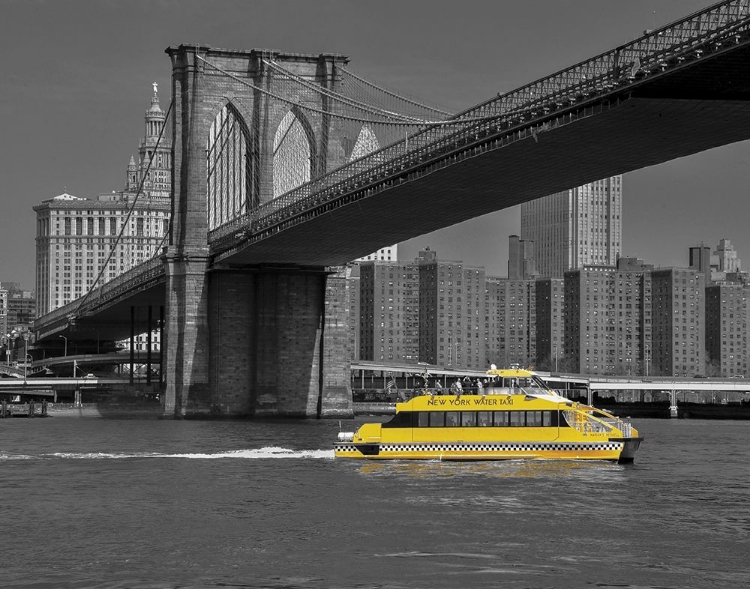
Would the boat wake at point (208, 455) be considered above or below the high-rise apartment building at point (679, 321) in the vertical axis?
below

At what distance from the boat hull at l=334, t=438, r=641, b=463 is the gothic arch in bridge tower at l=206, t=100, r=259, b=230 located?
44192mm

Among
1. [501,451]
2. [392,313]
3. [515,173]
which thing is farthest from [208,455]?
[392,313]

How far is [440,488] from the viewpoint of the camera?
38.3 m

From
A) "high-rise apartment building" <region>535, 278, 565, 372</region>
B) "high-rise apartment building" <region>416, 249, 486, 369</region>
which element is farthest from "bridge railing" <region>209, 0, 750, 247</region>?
"high-rise apartment building" <region>535, 278, 565, 372</region>

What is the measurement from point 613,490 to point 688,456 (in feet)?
48.4

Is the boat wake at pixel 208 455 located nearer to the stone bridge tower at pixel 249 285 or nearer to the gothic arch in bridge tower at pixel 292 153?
the stone bridge tower at pixel 249 285

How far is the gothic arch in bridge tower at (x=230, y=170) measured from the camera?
290ft

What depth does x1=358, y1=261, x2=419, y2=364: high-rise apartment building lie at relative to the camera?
604 feet

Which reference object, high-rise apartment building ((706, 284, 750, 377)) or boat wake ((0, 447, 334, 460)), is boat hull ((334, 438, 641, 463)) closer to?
boat wake ((0, 447, 334, 460))

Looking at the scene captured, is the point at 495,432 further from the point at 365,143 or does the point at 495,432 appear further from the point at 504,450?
the point at 365,143

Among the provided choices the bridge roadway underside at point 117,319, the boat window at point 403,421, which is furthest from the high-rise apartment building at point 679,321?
the boat window at point 403,421

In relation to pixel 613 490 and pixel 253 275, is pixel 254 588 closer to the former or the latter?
pixel 613 490

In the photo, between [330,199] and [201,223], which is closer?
[330,199]

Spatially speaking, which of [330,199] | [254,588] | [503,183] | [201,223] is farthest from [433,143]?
[254,588]
